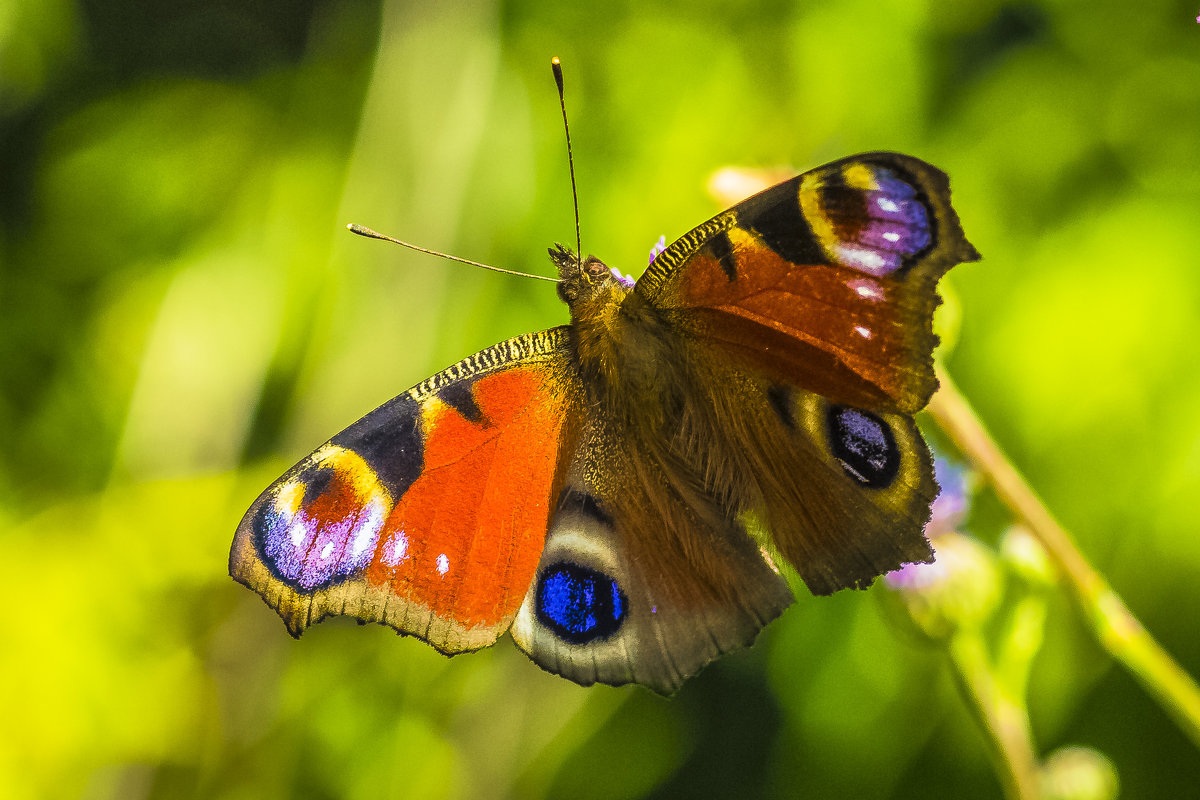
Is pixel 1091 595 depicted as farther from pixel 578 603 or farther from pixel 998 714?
pixel 578 603

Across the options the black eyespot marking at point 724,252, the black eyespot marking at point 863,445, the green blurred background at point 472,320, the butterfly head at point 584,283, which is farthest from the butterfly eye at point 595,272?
the green blurred background at point 472,320

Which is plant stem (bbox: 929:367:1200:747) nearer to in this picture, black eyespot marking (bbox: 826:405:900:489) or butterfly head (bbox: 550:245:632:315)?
black eyespot marking (bbox: 826:405:900:489)

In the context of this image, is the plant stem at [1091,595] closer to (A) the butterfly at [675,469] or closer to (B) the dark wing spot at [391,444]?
(A) the butterfly at [675,469]

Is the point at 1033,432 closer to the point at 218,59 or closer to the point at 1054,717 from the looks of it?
the point at 1054,717

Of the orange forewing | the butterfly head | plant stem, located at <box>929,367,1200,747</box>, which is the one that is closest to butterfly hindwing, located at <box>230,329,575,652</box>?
the orange forewing

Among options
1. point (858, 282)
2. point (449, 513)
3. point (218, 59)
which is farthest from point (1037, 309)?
point (218, 59)

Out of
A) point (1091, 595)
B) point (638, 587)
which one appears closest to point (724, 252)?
point (638, 587)

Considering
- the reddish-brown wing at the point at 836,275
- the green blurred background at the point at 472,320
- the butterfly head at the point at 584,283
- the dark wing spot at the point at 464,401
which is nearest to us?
the reddish-brown wing at the point at 836,275

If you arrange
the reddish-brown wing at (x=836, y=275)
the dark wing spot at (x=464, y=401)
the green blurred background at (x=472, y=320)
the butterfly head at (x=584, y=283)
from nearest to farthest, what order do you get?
the reddish-brown wing at (x=836, y=275) → the dark wing spot at (x=464, y=401) → the butterfly head at (x=584, y=283) → the green blurred background at (x=472, y=320)
